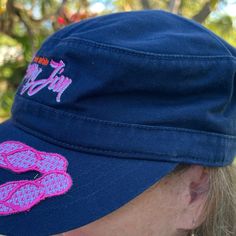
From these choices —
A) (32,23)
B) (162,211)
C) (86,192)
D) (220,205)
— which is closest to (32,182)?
(86,192)

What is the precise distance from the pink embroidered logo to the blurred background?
2119 mm

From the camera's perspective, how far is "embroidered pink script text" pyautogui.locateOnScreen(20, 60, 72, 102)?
838mm

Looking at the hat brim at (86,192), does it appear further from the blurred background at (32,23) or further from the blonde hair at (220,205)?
the blurred background at (32,23)

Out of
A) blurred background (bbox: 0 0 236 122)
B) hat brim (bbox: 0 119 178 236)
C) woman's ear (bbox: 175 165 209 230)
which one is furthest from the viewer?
blurred background (bbox: 0 0 236 122)

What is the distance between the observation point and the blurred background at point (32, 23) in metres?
3.28

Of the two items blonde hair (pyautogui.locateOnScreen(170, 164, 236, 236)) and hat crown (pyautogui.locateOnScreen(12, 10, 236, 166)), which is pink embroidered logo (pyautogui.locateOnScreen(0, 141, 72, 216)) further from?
blonde hair (pyautogui.locateOnScreen(170, 164, 236, 236))

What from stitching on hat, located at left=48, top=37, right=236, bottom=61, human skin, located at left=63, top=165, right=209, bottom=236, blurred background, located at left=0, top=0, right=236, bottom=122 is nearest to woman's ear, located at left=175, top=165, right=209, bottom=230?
human skin, located at left=63, top=165, right=209, bottom=236

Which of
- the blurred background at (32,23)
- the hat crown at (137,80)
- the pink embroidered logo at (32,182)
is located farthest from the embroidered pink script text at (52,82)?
the blurred background at (32,23)

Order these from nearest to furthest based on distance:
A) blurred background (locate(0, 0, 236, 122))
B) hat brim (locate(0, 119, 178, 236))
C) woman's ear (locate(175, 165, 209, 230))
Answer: hat brim (locate(0, 119, 178, 236)) → woman's ear (locate(175, 165, 209, 230)) → blurred background (locate(0, 0, 236, 122))

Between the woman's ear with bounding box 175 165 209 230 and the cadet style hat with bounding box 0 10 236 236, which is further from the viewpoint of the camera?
the woman's ear with bounding box 175 165 209 230

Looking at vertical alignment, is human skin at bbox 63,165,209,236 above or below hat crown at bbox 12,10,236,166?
below

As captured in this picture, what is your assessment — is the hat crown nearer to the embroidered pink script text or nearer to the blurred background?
the embroidered pink script text

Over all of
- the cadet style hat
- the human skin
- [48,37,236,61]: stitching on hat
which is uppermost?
[48,37,236,61]: stitching on hat

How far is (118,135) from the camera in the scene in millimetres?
796
